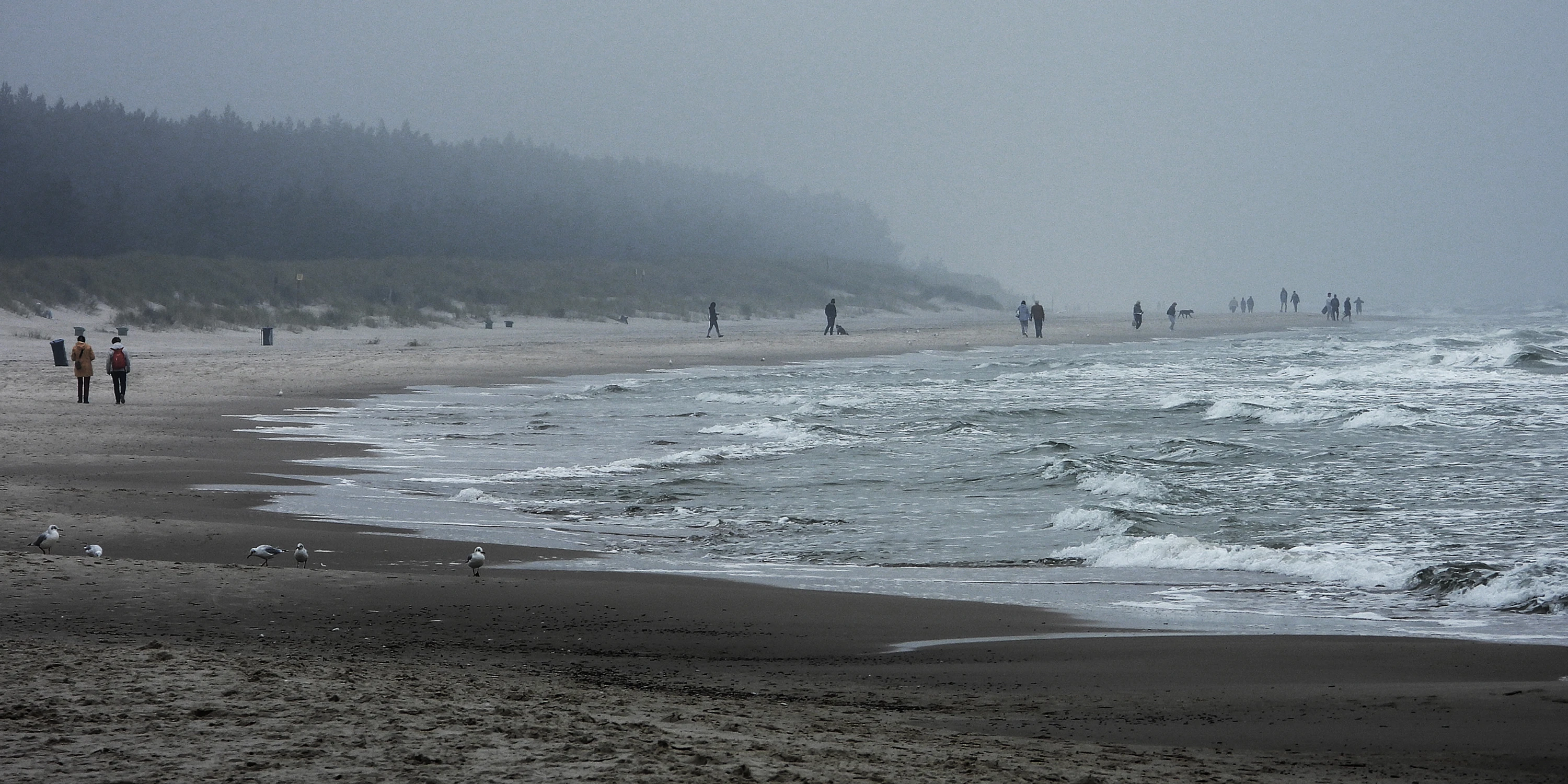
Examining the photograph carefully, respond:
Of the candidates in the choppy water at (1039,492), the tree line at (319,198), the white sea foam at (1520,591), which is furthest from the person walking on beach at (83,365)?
the tree line at (319,198)

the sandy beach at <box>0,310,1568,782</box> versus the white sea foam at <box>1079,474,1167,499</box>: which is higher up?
the sandy beach at <box>0,310,1568,782</box>

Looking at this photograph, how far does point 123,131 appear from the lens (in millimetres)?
91875

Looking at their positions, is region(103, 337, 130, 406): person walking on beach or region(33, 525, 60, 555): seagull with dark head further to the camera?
region(103, 337, 130, 406): person walking on beach

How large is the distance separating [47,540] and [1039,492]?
31.1ft

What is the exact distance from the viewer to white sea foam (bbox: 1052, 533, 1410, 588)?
32.0 ft

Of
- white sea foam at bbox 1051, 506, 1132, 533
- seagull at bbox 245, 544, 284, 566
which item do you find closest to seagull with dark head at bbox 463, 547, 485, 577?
seagull at bbox 245, 544, 284, 566

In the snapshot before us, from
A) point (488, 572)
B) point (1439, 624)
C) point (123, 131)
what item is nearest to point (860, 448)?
point (488, 572)

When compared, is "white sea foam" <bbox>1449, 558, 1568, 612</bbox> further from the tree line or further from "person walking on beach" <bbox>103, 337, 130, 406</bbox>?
the tree line

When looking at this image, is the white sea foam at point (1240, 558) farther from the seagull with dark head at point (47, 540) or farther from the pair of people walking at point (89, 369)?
the pair of people walking at point (89, 369)

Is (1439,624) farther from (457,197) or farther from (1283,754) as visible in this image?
(457,197)

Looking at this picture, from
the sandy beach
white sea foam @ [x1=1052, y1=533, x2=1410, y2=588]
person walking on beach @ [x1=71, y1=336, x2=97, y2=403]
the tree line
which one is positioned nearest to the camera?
the sandy beach

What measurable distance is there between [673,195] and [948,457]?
132 metres

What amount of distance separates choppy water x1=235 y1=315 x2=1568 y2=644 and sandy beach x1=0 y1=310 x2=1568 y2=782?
1.06 metres

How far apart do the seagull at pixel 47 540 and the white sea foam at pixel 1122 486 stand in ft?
24.4
